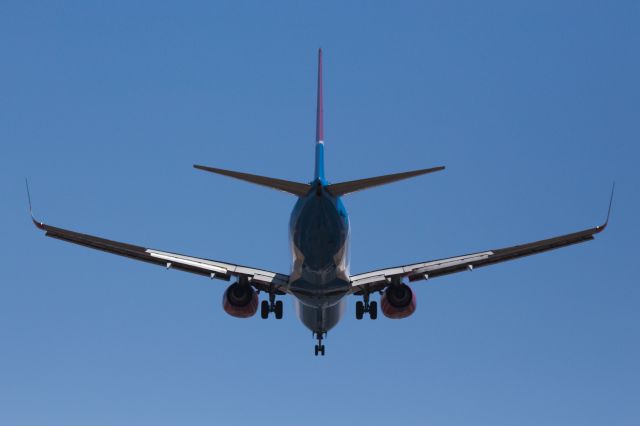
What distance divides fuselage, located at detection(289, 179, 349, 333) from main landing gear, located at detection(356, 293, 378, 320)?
10.7 feet

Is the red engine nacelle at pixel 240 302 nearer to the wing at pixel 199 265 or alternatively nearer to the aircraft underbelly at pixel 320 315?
the wing at pixel 199 265

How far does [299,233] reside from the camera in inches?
2014

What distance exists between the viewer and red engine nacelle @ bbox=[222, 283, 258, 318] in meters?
57.9

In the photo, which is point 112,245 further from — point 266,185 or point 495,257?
point 495,257

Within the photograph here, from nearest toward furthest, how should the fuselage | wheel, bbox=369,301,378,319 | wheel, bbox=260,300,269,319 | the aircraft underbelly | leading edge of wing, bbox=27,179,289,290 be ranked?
the fuselage
leading edge of wing, bbox=27,179,289,290
the aircraft underbelly
wheel, bbox=260,300,269,319
wheel, bbox=369,301,378,319

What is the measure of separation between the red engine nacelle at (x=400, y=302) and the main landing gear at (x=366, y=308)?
189cm

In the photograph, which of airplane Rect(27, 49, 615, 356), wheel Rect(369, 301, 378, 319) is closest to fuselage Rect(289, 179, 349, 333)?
airplane Rect(27, 49, 615, 356)

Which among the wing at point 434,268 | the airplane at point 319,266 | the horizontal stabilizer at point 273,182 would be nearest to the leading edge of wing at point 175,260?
the airplane at point 319,266

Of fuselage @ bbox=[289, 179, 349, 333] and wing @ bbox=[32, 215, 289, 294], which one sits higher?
wing @ bbox=[32, 215, 289, 294]

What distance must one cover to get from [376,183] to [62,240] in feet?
50.2

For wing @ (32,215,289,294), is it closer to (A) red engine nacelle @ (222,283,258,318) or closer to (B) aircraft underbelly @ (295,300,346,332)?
(A) red engine nacelle @ (222,283,258,318)

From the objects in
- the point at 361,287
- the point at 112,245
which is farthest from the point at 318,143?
the point at 112,245

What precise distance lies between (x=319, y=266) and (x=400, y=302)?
7392 millimetres

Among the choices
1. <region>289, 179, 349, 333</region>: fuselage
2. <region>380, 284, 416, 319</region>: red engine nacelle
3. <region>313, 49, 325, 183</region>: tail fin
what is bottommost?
<region>289, 179, 349, 333</region>: fuselage
